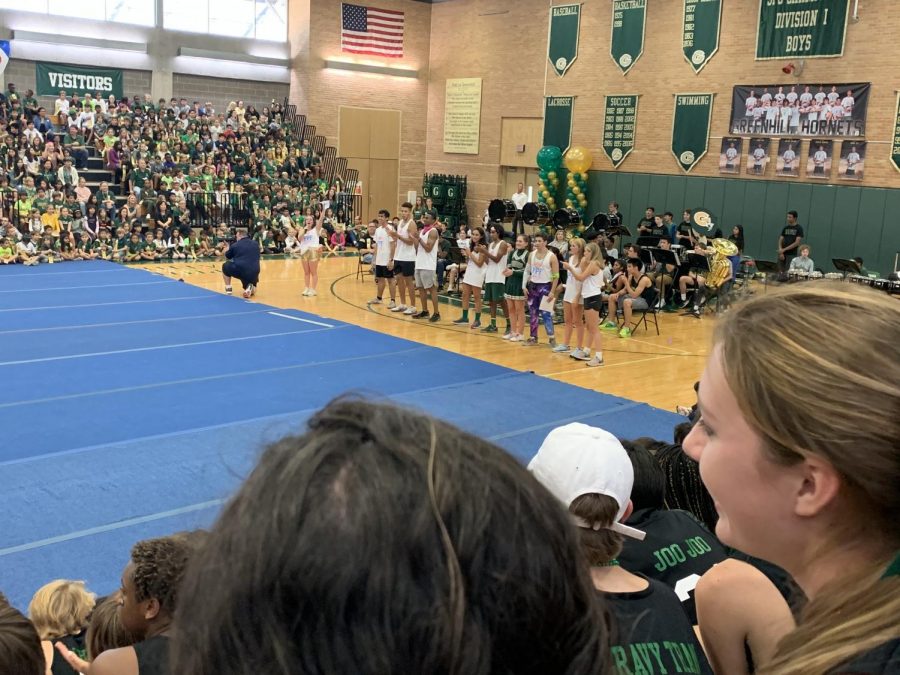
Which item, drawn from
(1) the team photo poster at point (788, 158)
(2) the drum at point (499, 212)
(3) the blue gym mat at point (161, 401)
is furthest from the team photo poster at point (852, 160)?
(3) the blue gym mat at point (161, 401)

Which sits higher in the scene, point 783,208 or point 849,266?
point 783,208

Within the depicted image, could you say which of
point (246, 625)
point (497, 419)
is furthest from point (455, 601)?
point (497, 419)

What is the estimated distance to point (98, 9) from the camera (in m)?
28.0

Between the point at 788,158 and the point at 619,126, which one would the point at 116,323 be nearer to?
the point at 788,158

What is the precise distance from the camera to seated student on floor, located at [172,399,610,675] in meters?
0.89

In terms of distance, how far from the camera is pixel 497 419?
991cm

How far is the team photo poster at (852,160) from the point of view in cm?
2073

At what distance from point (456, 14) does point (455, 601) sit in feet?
110

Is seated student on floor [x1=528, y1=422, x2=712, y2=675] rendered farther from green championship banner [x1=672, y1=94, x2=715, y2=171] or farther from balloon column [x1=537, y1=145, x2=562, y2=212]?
balloon column [x1=537, y1=145, x2=562, y2=212]

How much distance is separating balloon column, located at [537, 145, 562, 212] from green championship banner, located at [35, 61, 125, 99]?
1374cm

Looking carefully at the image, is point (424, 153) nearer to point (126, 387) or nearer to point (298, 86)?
point (298, 86)

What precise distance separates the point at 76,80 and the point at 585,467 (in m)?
29.1

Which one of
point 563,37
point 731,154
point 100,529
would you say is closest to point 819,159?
point 731,154

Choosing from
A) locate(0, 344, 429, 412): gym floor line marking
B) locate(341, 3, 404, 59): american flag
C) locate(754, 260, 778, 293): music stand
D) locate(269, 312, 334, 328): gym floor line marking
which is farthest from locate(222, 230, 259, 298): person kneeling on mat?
locate(341, 3, 404, 59): american flag
